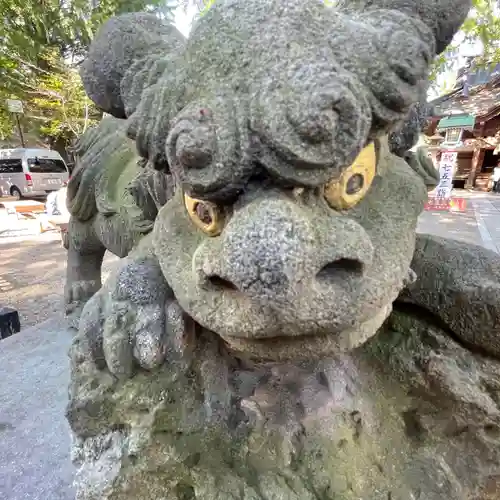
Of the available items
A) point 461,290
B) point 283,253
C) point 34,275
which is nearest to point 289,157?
point 283,253

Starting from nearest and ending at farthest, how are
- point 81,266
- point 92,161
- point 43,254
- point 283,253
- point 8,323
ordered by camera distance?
point 283,253, point 92,161, point 81,266, point 8,323, point 43,254

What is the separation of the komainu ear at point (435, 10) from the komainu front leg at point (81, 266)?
1.53 meters

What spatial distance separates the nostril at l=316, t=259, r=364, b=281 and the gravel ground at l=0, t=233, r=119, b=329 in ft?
7.80

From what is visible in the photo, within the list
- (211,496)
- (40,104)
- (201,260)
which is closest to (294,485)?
(211,496)

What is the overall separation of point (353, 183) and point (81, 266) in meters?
1.77

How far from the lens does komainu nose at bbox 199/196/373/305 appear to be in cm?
50

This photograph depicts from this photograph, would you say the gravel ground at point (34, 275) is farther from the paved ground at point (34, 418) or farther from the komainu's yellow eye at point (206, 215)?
the komainu's yellow eye at point (206, 215)

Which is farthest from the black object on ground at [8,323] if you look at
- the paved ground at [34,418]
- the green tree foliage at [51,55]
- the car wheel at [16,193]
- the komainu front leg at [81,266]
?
the car wheel at [16,193]

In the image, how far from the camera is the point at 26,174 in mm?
12086

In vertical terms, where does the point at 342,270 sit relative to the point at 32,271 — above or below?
above

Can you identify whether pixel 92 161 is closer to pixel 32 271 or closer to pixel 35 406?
pixel 35 406

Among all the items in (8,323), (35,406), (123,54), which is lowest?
(8,323)

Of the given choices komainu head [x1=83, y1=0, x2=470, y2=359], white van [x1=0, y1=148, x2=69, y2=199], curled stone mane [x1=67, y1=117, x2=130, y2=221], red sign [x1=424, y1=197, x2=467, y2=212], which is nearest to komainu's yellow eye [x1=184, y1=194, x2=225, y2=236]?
komainu head [x1=83, y1=0, x2=470, y2=359]

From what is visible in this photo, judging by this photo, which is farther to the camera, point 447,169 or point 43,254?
point 447,169
